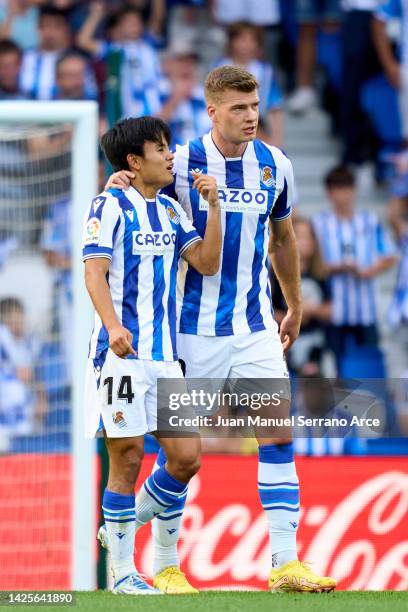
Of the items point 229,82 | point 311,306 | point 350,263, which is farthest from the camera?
point 350,263

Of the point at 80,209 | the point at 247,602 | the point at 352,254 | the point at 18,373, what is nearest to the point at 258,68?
the point at 352,254

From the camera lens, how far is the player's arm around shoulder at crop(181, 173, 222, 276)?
563 cm

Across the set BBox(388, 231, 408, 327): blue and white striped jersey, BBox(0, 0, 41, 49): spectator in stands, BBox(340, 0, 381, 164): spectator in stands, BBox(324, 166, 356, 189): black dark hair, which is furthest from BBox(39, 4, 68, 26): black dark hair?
BBox(388, 231, 408, 327): blue and white striped jersey

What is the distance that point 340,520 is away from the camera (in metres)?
7.70

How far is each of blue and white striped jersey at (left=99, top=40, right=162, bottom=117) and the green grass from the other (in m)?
6.28

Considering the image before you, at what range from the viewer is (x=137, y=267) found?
5574 millimetres

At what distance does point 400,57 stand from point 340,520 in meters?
6.06

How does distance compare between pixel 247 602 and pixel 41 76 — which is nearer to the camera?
pixel 247 602

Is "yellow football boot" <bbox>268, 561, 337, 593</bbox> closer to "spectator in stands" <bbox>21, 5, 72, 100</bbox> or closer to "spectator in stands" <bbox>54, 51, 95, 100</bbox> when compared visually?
"spectator in stands" <bbox>54, 51, 95, 100</bbox>

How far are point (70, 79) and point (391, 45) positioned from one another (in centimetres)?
321

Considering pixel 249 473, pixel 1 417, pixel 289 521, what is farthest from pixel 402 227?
pixel 289 521

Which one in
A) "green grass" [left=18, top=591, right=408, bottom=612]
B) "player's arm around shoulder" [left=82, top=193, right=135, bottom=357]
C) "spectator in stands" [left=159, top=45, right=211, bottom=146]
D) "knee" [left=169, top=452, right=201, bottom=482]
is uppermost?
"spectator in stands" [left=159, top=45, right=211, bottom=146]

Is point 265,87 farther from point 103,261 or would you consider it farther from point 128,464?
point 128,464

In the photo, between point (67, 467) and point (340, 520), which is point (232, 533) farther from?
point (67, 467)
